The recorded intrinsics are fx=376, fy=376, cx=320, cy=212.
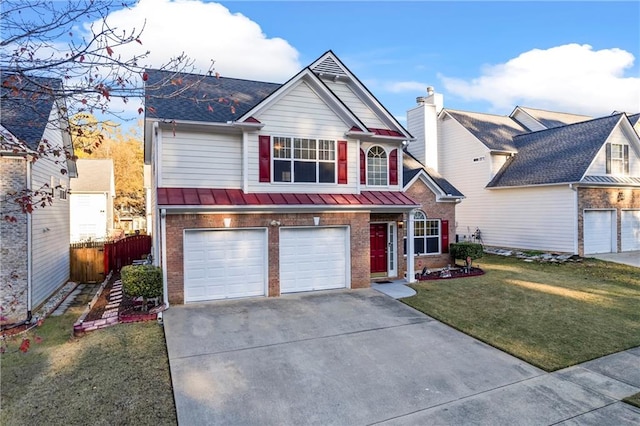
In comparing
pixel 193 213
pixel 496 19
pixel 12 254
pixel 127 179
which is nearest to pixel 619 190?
pixel 496 19

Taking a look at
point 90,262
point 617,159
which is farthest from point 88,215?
point 617,159

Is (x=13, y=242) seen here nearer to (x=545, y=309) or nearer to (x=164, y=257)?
(x=164, y=257)

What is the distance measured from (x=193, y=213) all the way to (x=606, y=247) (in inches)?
841

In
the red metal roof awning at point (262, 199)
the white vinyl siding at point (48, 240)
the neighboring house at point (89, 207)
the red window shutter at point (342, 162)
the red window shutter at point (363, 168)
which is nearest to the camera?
the red metal roof awning at point (262, 199)

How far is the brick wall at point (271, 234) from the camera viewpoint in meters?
10.9

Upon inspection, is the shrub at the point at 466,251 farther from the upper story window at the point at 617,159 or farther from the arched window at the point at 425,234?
the upper story window at the point at 617,159

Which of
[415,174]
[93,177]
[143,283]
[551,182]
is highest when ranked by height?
[93,177]

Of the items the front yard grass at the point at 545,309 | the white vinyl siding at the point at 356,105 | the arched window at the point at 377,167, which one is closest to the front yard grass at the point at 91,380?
the front yard grass at the point at 545,309

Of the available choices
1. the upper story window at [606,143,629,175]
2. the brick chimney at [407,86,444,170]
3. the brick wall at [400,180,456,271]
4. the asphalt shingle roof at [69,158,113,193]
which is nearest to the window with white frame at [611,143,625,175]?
the upper story window at [606,143,629,175]

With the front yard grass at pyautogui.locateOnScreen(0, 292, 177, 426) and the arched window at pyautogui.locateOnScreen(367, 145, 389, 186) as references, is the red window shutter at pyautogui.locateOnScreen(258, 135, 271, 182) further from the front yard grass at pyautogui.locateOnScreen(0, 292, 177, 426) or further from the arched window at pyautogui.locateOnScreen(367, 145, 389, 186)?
the front yard grass at pyautogui.locateOnScreen(0, 292, 177, 426)

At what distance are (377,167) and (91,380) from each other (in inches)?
448

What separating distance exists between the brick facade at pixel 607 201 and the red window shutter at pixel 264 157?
53.6 ft

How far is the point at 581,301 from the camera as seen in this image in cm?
1173

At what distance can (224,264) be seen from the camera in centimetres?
1155
